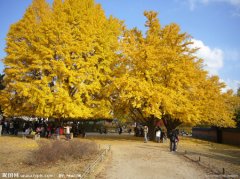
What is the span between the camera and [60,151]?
12141 millimetres

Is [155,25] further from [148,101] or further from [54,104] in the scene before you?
[54,104]

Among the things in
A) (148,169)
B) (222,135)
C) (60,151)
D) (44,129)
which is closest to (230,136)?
(222,135)

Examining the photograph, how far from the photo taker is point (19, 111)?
22.8 meters

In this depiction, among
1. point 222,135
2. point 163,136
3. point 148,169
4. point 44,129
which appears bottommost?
point 148,169

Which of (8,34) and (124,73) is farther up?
(8,34)

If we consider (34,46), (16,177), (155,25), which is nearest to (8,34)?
(34,46)

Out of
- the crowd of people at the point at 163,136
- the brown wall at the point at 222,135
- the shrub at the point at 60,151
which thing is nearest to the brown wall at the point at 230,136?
the brown wall at the point at 222,135

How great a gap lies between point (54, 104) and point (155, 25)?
12.3 metres

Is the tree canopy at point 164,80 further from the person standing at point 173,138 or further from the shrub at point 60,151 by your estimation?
the shrub at point 60,151

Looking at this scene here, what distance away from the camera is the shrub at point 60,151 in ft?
37.7

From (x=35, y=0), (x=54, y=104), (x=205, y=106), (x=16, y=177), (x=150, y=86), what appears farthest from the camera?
(x=35, y=0)

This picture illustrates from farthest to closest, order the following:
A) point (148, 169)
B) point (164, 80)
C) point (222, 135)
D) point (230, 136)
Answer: point (222, 135) → point (230, 136) → point (164, 80) → point (148, 169)

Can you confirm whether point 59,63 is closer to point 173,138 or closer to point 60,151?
point 60,151

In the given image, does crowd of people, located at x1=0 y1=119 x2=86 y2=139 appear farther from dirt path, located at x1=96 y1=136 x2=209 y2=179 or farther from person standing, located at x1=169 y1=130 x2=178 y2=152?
dirt path, located at x1=96 y1=136 x2=209 y2=179
